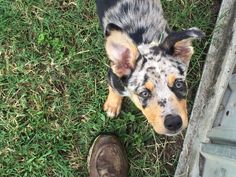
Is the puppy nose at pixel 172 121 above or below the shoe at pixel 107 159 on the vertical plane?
above

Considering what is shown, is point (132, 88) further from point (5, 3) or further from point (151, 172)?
point (5, 3)

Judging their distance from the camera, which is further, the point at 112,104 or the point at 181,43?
the point at 112,104

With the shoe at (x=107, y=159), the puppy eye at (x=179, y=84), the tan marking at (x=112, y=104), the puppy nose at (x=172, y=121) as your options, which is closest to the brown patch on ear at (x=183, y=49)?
the puppy eye at (x=179, y=84)

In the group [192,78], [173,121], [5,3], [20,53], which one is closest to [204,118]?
[192,78]

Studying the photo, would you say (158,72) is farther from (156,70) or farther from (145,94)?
(145,94)

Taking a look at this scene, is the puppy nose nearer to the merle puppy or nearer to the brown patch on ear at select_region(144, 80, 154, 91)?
the merle puppy

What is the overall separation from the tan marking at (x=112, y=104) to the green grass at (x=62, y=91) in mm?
72

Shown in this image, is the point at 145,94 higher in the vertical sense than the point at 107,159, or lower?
higher

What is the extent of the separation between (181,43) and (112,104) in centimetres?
113

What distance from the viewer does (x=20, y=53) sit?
4.91m

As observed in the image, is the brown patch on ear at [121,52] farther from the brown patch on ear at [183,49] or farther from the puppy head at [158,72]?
the brown patch on ear at [183,49]

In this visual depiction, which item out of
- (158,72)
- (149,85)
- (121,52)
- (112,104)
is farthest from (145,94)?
(112,104)

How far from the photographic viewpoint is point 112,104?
4.71 m

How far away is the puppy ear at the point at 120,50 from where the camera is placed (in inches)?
145
